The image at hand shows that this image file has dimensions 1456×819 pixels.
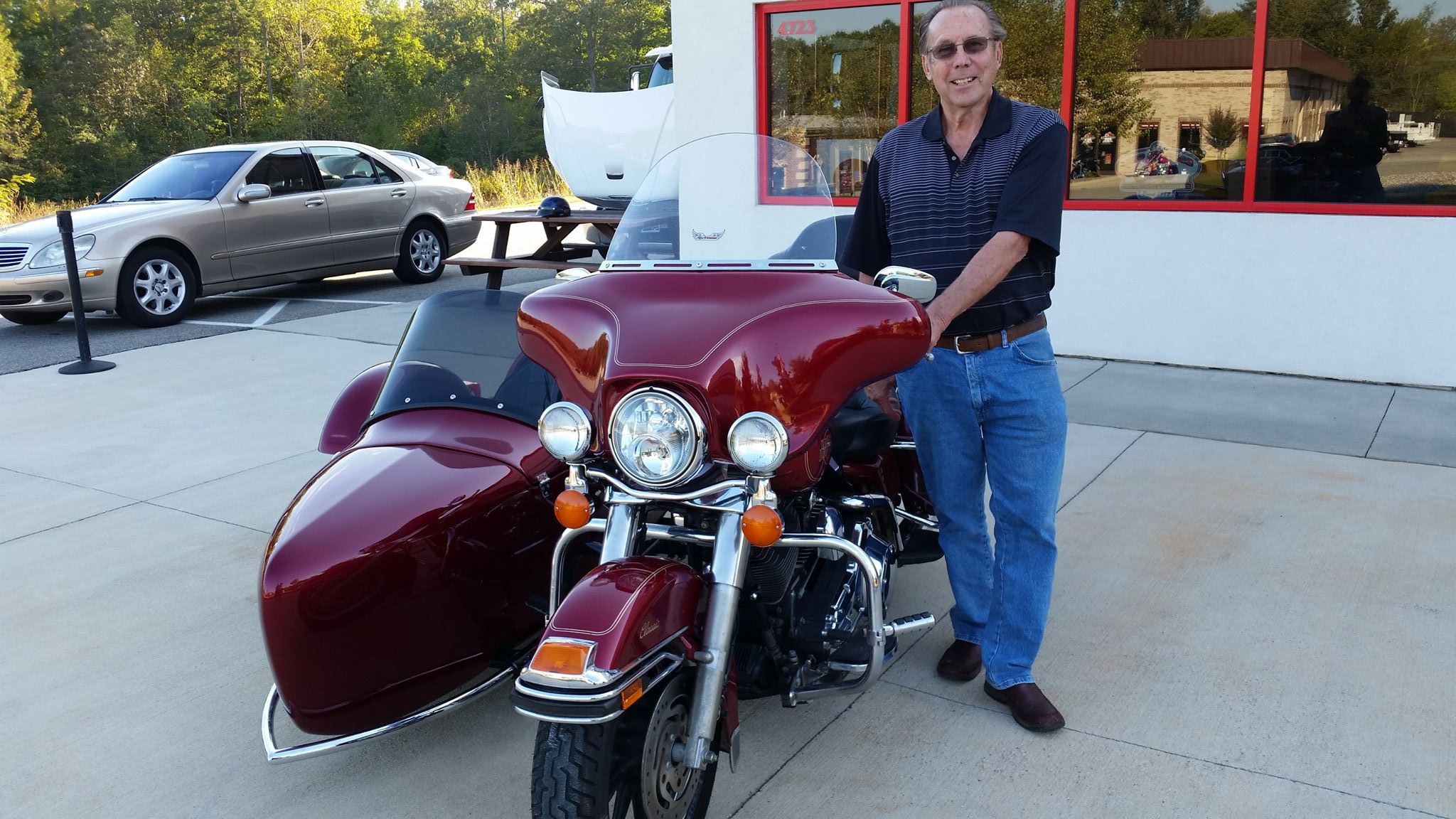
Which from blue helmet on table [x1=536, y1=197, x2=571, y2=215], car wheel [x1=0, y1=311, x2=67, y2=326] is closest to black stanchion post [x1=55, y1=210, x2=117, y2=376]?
car wheel [x1=0, y1=311, x2=67, y2=326]

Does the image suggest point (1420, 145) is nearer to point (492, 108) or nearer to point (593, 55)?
point (492, 108)

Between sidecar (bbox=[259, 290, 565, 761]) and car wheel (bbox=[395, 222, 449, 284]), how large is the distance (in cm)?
889

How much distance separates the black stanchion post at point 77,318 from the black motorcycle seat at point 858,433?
278 inches

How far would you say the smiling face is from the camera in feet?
9.16

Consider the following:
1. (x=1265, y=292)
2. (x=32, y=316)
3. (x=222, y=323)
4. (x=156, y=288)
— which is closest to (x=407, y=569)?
(x=1265, y=292)

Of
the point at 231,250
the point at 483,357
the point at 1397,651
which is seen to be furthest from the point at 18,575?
the point at 231,250

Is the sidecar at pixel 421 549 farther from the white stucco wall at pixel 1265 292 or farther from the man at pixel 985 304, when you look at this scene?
the white stucco wall at pixel 1265 292

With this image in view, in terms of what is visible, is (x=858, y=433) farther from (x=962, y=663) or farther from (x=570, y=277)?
(x=570, y=277)

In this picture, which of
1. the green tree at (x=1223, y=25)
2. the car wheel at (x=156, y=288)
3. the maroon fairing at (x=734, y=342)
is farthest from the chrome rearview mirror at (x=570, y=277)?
the car wheel at (x=156, y=288)

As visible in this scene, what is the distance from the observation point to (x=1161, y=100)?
A: 722 cm

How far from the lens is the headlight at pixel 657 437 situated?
2.27 meters

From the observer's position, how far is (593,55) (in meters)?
67.6

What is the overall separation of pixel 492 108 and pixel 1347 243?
57.5m

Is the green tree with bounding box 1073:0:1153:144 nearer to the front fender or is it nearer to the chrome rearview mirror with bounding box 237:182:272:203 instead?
the front fender
